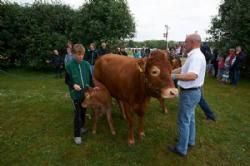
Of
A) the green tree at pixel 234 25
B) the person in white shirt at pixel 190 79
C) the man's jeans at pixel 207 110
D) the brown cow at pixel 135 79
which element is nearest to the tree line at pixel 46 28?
the green tree at pixel 234 25

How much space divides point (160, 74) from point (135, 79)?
755mm

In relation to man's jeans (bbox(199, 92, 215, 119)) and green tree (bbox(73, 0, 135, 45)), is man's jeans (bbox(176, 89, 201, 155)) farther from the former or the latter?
green tree (bbox(73, 0, 135, 45))

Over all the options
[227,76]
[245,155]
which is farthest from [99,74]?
[227,76]

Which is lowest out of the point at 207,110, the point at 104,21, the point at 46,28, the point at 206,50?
the point at 207,110

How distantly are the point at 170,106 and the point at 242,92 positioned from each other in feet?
14.0

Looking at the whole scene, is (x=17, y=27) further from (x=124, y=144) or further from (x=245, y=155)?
(x=245, y=155)

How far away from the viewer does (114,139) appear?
462 centimetres

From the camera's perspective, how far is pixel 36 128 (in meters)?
5.18

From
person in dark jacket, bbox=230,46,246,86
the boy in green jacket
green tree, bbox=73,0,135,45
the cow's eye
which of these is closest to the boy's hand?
the boy in green jacket

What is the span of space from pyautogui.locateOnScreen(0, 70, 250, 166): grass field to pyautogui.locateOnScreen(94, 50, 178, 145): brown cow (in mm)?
452

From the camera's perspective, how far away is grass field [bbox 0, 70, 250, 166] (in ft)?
12.9

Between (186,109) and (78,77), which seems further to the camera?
(78,77)

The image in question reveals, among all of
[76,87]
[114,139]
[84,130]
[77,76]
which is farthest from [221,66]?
[76,87]

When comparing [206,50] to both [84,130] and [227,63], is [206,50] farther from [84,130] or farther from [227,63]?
[84,130]
